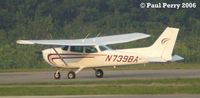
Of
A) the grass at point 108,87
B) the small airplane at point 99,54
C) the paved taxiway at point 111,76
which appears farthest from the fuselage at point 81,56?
the grass at point 108,87

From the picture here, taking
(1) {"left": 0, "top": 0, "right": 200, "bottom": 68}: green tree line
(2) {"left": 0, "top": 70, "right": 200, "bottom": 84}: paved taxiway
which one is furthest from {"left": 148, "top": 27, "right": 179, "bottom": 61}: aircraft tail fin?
(1) {"left": 0, "top": 0, "right": 200, "bottom": 68}: green tree line

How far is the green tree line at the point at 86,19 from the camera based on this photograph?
7312 centimetres

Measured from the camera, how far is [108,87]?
31.9m

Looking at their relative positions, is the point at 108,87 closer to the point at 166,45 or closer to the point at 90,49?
the point at 166,45

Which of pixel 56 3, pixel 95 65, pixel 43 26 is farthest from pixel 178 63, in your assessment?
pixel 56 3

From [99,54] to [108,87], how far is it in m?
7.68

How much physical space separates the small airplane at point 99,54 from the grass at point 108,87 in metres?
2.60

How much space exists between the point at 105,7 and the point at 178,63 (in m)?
35.2

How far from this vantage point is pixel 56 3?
8881 cm

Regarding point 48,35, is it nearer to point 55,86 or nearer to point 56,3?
point 56,3

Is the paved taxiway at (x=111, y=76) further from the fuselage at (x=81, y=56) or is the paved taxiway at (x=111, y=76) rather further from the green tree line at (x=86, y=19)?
the green tree line at (x=86, y=19)

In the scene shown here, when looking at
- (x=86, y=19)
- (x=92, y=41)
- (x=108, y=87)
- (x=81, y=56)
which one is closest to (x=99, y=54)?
(x=81, y=56)

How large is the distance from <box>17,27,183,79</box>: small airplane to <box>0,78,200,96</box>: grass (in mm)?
2597

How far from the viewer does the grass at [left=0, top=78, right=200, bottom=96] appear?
1173 inches
